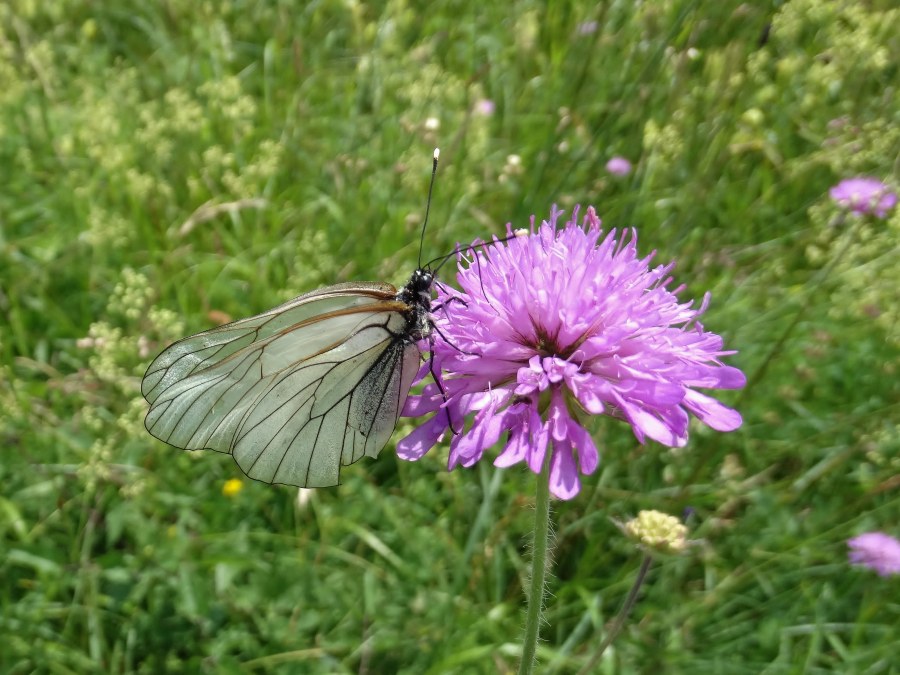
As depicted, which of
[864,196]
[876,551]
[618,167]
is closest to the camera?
[876,551]

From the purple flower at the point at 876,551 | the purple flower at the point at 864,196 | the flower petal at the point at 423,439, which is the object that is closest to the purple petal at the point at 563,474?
the flower petal at the point at 423,439

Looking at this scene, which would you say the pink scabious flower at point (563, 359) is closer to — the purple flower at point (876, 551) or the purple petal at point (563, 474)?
the purple petal at point (563, 474)

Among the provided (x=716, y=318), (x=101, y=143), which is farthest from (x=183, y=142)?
(x=716, y=318)

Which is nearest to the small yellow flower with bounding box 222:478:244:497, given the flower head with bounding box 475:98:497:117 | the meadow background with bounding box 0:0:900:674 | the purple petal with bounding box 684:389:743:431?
the meadow background with bounding box 0:0:900:674

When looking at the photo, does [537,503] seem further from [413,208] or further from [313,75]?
[313,75]

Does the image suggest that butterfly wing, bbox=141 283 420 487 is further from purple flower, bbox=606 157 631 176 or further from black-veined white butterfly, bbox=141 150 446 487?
purple flower, bbox=606 157 631 176

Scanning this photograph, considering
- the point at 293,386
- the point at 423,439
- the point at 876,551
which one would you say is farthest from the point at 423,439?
the point at 876,551

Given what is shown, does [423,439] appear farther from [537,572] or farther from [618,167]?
[618,167]
